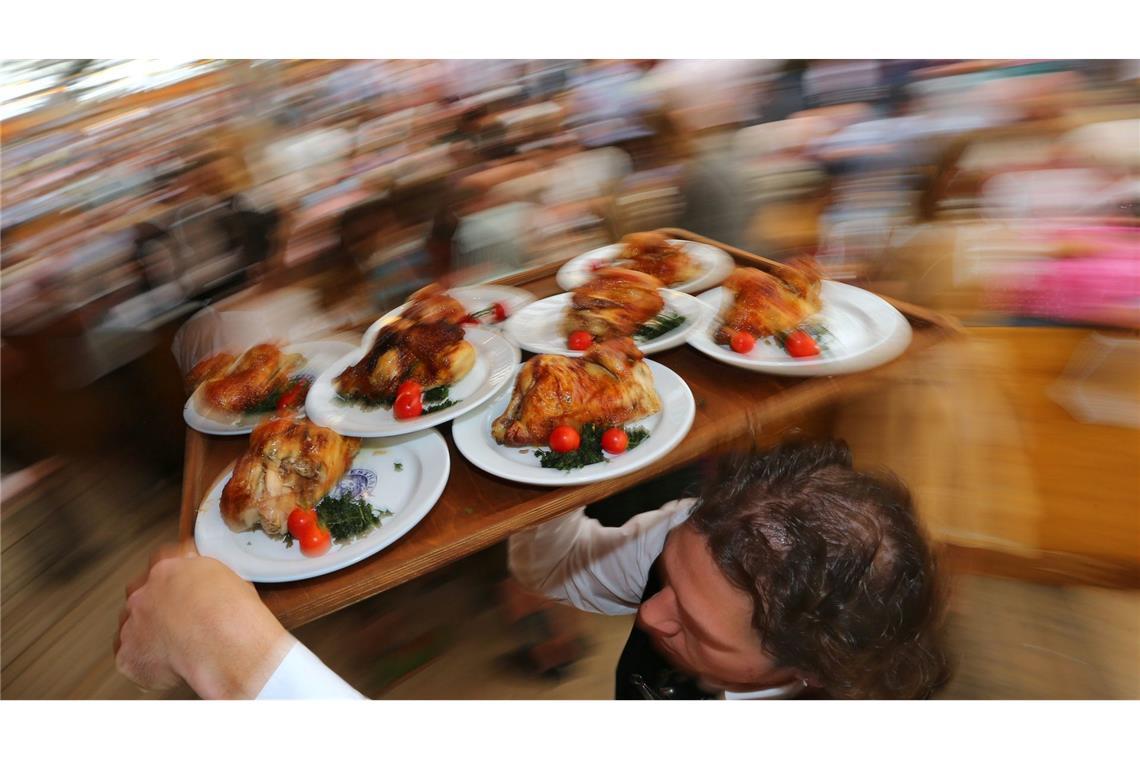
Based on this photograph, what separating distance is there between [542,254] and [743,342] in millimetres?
391

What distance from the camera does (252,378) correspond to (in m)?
1.04

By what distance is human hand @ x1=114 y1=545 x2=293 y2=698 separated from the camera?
3.05 feet

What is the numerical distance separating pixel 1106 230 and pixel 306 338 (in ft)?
4.41

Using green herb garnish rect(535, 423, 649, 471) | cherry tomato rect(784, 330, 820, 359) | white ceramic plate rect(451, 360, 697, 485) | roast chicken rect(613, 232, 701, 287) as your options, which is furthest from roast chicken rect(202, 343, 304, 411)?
cherry tomato rect(784, 330, 820, 359)

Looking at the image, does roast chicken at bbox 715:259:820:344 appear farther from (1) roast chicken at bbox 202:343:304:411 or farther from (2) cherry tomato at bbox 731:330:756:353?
(1) roast chicken at bbox 202:343:304:411

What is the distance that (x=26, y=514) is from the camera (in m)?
0.98

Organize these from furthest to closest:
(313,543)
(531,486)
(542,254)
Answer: (542,254) < (531,486) < (313,543)

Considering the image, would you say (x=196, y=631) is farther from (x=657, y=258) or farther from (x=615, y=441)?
(x=657, y=258)

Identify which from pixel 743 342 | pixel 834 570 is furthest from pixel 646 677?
pixel 743 342

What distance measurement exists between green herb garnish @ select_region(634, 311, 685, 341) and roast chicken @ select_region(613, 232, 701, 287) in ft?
0.20

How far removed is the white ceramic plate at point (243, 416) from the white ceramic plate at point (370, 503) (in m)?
0.06

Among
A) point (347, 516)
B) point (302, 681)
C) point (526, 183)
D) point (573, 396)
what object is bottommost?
point (302, 681)

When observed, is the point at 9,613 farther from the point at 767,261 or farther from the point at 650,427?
the point at 767,261

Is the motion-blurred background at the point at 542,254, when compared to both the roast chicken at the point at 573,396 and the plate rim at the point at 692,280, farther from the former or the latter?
the roast chicken at the point at 573,396
